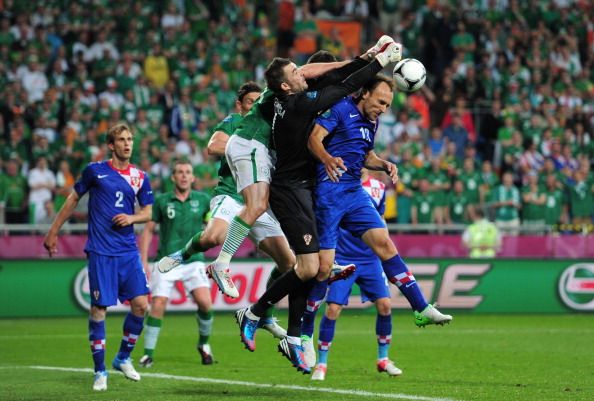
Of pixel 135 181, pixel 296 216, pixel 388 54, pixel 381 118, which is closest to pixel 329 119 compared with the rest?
pixel 388 54

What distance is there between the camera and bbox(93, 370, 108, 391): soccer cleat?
11431 millimetres

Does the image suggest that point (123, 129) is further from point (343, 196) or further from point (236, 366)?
point (236, 366)

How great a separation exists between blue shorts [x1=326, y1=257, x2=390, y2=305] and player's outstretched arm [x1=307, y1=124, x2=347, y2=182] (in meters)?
2.73

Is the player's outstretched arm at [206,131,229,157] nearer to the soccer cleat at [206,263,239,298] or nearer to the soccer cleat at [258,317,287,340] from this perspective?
the soccer cleat at [206,263,239,298]

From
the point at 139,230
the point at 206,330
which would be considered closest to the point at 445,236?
the point at 139,230

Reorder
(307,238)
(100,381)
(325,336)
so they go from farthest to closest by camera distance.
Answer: (325,336)
(100,381)
(307,238)

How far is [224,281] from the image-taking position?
10.4 meters

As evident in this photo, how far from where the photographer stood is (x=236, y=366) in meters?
13.7

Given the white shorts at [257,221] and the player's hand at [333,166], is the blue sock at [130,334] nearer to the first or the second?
the white shorts at [257,221]

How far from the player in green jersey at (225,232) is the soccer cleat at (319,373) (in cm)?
150

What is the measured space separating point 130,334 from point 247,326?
2.13m

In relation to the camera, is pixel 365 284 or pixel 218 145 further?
pixel 365 284

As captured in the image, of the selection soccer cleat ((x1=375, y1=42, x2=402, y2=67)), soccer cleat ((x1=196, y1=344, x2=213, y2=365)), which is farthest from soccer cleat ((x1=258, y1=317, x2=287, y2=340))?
soccer cleat ((x1=196, y1=344, x2=213, y2=365))

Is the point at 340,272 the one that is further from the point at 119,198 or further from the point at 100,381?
the point at 100,381
